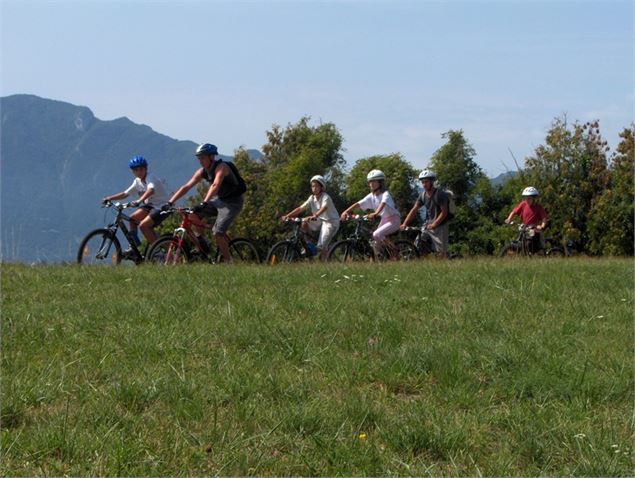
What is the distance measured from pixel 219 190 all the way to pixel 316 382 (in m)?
8.87

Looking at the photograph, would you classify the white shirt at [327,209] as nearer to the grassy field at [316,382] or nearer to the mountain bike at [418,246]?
the mountain bike at [418,246]

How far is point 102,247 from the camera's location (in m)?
14.7

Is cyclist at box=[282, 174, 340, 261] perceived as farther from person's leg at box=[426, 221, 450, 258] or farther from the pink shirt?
the pink shirt

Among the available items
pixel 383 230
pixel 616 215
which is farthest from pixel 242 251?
pixel 616 215

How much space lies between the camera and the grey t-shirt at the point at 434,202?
1638 cm

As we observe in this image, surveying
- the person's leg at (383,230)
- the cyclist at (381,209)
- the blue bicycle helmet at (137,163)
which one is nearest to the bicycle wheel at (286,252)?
the cyclist at (381,209)

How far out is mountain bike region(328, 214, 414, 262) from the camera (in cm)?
1689

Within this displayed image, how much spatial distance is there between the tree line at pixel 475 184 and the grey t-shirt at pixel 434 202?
77.9ft

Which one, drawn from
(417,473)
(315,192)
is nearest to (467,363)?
(417,473)

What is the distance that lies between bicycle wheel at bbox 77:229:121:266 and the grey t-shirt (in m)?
5.19

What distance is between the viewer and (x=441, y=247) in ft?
55.7

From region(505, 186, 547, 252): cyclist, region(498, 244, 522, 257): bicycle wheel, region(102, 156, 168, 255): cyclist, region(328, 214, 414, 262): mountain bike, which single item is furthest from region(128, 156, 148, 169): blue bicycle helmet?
region(498, 244, 522, 257): bicycle wheel

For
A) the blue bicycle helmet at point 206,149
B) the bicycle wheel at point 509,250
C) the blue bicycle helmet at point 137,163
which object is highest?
the blue bicycle helmet at point 206,149

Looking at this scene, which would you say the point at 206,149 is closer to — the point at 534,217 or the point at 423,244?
the point at 423,244
